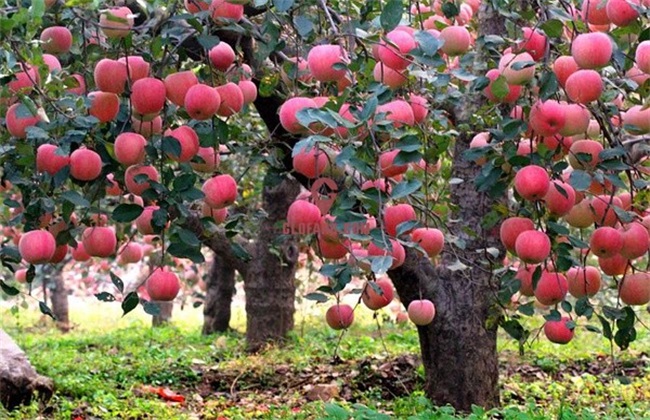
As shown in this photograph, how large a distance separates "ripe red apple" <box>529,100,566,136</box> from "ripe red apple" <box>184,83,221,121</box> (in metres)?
0.74

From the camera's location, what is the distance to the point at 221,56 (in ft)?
Result: 7.68

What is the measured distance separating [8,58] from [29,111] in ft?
0.39

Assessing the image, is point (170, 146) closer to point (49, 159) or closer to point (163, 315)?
point (49, 159)

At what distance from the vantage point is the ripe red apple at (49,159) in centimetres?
221

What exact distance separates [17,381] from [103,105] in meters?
2.26

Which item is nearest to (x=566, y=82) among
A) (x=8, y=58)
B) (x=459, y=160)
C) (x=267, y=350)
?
(x=8, y=58)

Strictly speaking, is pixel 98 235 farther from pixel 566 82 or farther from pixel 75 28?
pixel 566 82

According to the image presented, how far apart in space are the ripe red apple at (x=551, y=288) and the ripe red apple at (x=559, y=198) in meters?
0.26

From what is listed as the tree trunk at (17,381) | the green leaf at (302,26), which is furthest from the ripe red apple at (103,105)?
the tree trunk at (17,381)

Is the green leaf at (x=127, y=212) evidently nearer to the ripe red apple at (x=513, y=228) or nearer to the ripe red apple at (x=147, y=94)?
the ripe red apple at (x=147, y=94)

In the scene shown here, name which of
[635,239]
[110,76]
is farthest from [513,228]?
[110,76]

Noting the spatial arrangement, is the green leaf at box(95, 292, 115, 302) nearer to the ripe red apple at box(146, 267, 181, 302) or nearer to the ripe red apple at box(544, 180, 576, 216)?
the ripe red apple at box(146, 267, 181, 302)

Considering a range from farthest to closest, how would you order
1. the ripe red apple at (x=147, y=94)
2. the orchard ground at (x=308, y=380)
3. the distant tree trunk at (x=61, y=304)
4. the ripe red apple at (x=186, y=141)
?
the distant tree trunk at (x=61, y=304) < the orchard ground at (x=308, y=380) < the ripe red apple at (x=186, y=141) < the ripe red apple at (x=147, y=94)

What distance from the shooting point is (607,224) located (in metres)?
2.32
